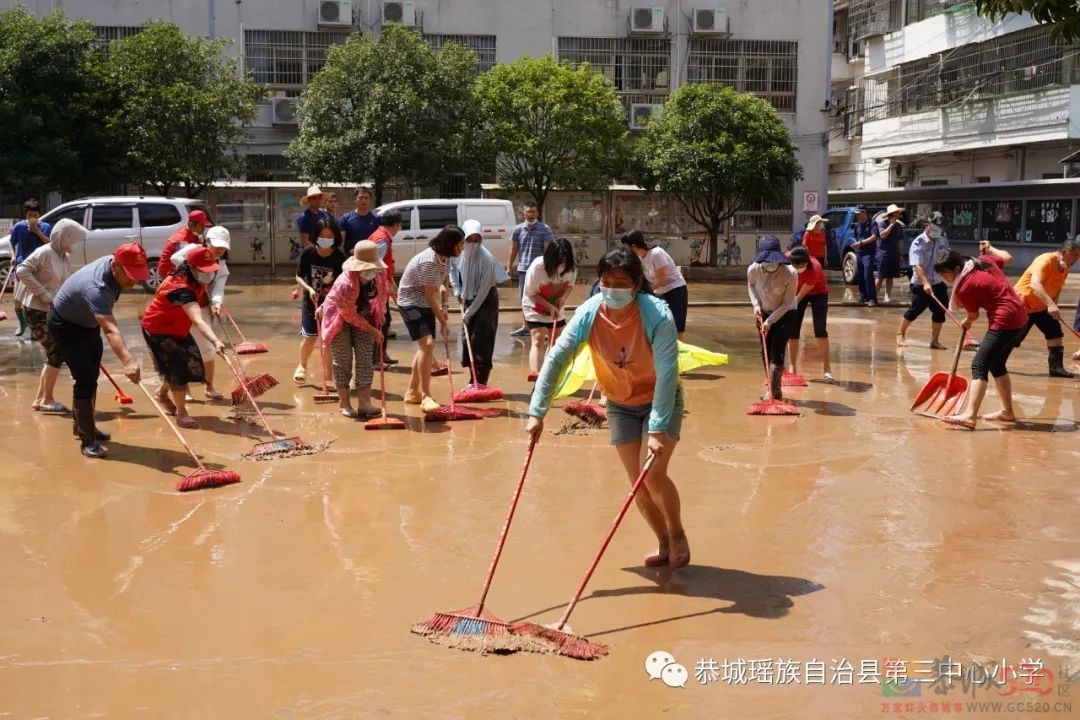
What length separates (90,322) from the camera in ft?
25.8

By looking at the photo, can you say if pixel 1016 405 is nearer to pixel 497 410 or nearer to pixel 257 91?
pixel 497 410

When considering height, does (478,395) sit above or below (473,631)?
above

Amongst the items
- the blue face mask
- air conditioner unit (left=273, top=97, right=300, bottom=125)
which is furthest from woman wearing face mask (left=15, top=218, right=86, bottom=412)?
air conditioner unit (left=273, top=97, right=300, bottom=125)

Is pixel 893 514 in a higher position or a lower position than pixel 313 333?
lower

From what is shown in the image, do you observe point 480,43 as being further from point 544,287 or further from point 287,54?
point 544,287

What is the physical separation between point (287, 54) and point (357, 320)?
2341 cm

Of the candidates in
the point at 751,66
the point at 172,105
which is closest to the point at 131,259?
the point at 172,105

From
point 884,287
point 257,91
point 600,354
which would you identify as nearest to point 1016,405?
point 600,354

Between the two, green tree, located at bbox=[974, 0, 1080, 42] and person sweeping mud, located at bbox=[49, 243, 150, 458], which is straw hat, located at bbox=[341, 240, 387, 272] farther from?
green tree, located at bbox=[974, 0, 1080, 42]

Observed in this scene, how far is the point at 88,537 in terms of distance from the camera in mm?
6156

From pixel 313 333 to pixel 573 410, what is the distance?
3161mm

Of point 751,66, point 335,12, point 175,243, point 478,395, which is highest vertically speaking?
point 335,12

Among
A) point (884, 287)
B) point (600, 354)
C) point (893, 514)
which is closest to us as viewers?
point (600, 354)

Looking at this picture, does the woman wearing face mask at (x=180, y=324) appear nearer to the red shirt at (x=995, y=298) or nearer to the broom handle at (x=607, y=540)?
the broom handle at (x=607, y=540)
